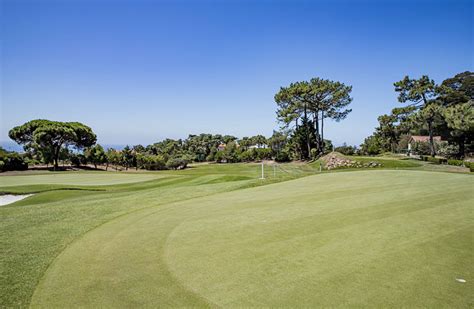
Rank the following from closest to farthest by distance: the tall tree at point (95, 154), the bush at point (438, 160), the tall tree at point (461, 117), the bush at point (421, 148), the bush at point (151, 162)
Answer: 1. the bush at point (438, 160)
2. the tall tree at point (461, 117)
3. the bush at point (421, 148)
4. the tall tree at point (95, 154)
5. the bush at point (151, 162)

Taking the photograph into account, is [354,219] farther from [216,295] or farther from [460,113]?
[460,113]

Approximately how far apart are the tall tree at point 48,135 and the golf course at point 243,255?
144 feet

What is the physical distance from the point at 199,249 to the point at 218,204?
4529 mm

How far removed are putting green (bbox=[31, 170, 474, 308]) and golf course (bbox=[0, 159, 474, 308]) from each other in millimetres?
21

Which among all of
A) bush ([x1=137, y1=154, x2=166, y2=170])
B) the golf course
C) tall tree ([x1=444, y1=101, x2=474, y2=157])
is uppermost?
tall tree ([x1=444, y1=101, x2=474, y2=157])

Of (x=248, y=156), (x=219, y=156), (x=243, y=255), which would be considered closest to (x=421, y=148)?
(x=248, y=156)

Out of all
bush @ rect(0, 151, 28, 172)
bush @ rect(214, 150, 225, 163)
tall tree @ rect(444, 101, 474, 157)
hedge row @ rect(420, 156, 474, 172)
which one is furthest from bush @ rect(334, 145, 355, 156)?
bush @ rect(0, 151, 28, 172)

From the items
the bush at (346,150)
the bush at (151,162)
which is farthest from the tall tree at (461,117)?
the bush at (151,162)

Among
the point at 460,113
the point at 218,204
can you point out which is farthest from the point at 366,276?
the point at 460,113

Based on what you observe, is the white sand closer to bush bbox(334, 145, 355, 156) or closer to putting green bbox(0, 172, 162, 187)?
putting green bbox(0, 172, 162, 187)

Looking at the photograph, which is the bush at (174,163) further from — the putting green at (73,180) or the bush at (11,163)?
the putting green at (73,180)

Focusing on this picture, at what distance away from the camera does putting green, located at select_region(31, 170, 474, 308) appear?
3.78 metres

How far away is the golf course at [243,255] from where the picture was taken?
12.5 feet

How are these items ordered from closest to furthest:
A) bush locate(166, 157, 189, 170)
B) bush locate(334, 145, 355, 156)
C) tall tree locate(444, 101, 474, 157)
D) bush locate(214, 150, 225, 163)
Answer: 1. tall tree locate(444, 101, 474, 157)
2. bush locate(166, 157, 189, 170)
3. bush locate(334, 145, 355, 156)
4. bush locate(214, 150, 225, 163)
